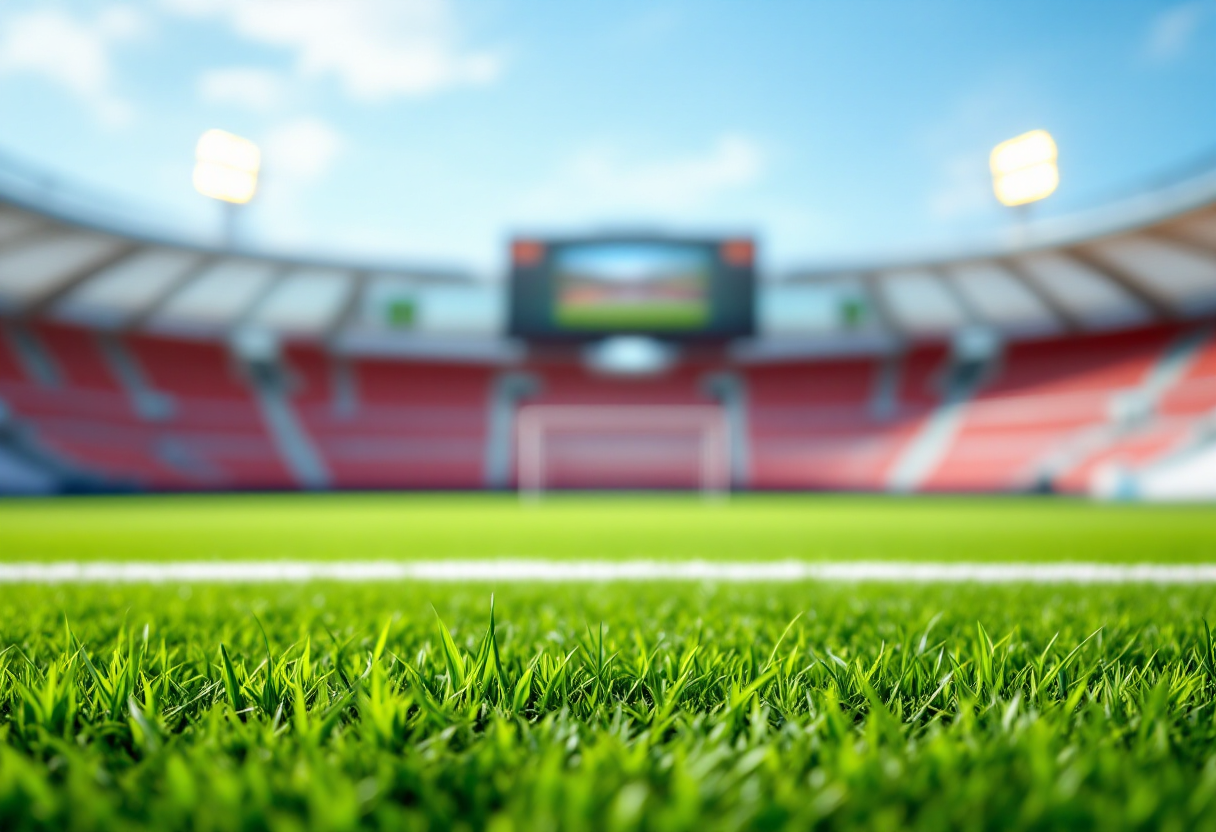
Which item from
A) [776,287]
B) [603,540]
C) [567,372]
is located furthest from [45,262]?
[776,287]

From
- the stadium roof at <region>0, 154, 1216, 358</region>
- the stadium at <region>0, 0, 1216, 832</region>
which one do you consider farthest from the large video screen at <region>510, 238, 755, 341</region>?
the stadium roof at <region>0, 154, 1216, 358</region>

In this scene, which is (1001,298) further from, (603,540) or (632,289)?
(603,540)

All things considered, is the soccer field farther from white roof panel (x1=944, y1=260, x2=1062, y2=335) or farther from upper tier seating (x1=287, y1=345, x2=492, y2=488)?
white roof panel (x1=944, y1=260, x2=1062, y2=335)

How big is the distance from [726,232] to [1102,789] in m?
20.7

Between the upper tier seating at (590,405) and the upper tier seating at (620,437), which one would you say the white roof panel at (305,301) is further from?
the upper tier seating at (620,437)

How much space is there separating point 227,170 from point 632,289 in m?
13.5

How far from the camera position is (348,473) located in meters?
22.9

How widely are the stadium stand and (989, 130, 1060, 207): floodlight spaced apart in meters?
1.32

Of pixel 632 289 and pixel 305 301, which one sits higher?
pixel 305 301

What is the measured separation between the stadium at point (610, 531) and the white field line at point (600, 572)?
0.06m

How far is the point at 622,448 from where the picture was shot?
2503 cm

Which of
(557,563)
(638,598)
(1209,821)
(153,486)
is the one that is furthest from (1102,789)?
(153,486)

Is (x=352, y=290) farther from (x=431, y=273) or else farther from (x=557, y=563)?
(x=557, y=563)

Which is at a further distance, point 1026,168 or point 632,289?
point 632,289
